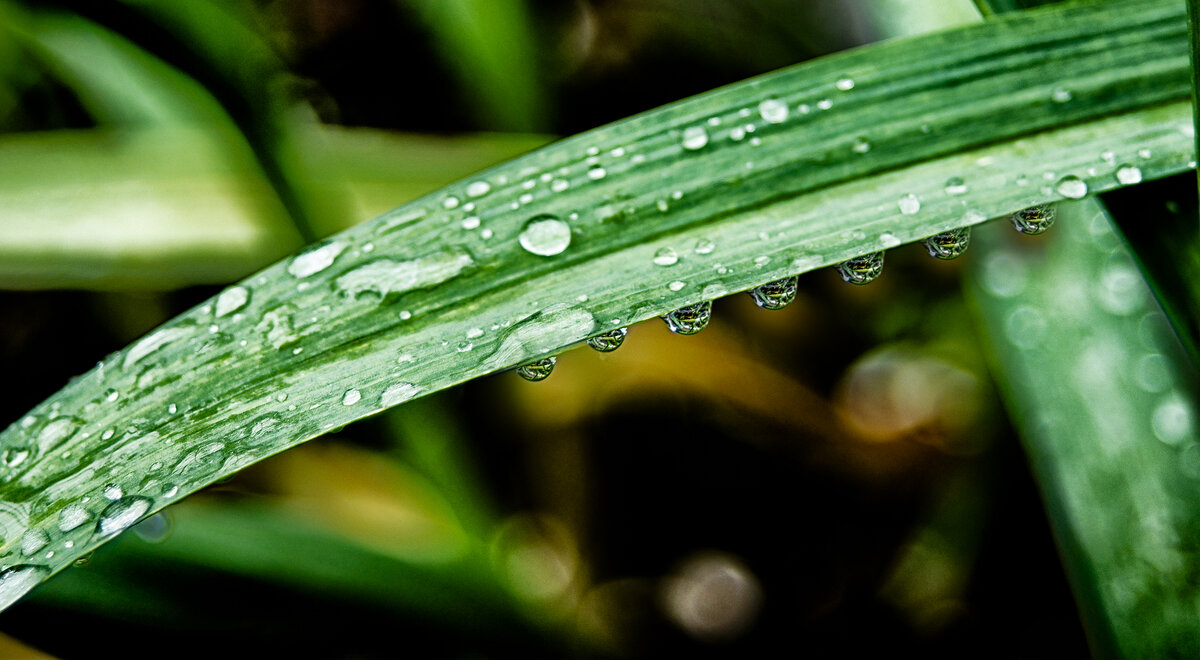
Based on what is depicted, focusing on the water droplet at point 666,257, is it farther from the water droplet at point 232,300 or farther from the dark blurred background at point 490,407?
the dark blurred background at point 490,407

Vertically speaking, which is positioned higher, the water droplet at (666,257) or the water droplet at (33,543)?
the water droplet at (666,257)

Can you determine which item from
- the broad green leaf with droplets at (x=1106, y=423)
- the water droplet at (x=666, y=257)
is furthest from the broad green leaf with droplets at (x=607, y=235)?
the broad green leaf with droplets at (x=1106, y=423)

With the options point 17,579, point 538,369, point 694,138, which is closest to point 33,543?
point 17,579

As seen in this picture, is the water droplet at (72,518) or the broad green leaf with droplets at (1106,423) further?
the broad green leaf with droplets at (1106,423)

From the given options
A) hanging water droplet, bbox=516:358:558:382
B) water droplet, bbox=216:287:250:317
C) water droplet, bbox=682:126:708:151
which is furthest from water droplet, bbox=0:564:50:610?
water droplet, bbox=682:126:708:151

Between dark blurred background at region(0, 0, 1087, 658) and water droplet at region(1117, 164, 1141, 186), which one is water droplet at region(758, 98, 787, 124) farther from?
dark blurred background at region(0, 0, 1087, 658)
